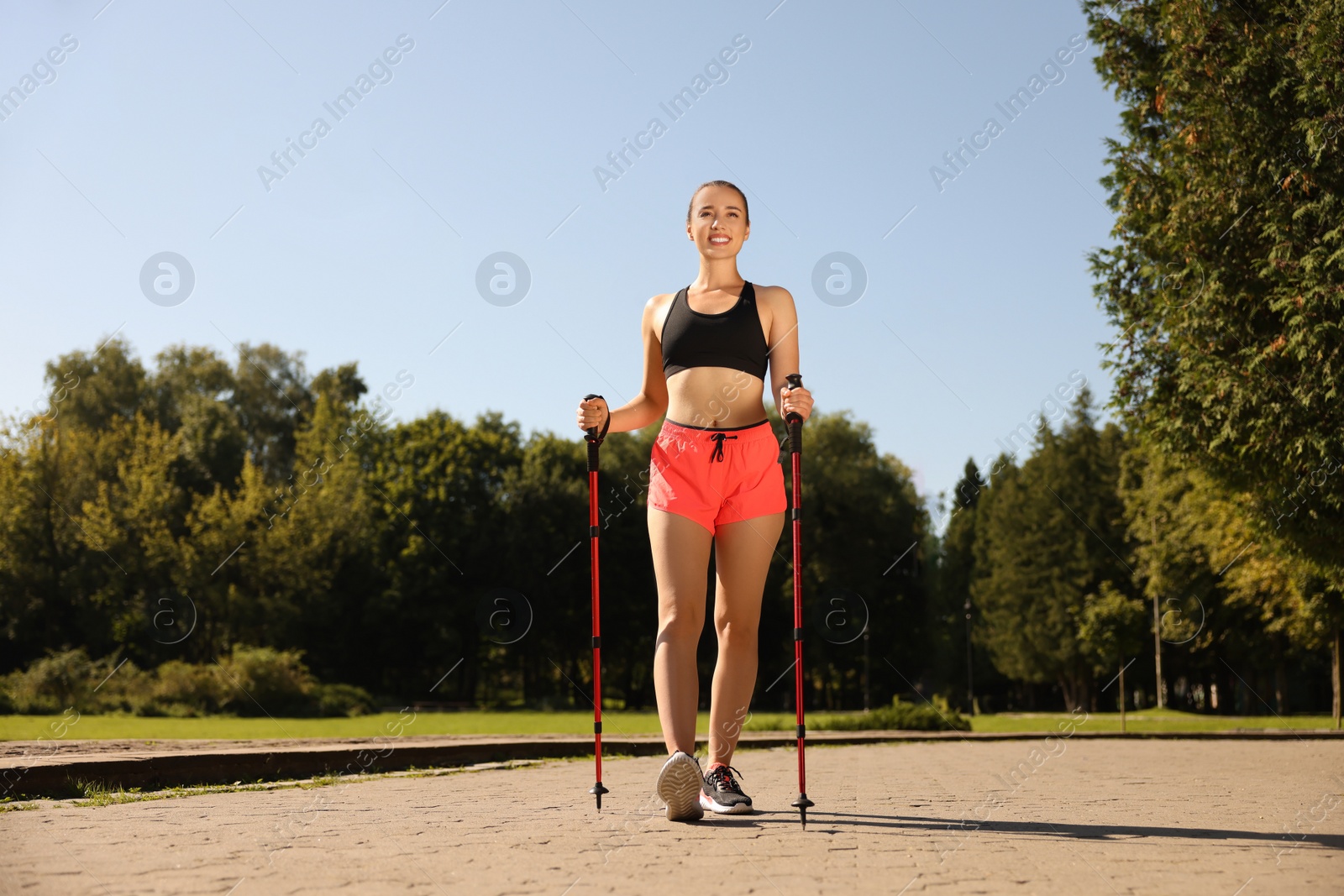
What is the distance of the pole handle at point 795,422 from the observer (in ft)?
18.2

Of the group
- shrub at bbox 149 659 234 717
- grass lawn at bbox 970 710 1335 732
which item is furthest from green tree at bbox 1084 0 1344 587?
shrub at bbox 149 659 234 717

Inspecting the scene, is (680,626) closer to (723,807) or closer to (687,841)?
(723,807)

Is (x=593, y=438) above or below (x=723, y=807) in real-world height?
above

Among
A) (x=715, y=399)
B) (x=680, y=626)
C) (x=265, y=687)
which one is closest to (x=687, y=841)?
(x=680, y=626)

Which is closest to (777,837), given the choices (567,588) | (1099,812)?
(1099,812)

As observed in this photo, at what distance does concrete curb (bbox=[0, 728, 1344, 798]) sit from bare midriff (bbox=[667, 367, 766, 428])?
4.23m

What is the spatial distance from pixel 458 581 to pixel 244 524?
12.4 meters

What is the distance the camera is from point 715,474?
5.62 metres

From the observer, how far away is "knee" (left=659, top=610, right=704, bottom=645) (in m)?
5.40

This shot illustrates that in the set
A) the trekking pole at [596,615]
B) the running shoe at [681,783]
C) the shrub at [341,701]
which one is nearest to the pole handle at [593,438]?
the trekking pole at [596,615]

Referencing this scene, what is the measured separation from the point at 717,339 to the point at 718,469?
2.22 feet

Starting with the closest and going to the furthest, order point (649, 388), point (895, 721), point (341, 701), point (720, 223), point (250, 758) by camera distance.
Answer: point (720, 223)
point (649, 388)
point (250, 758)
point (895, 721)
point (341, 701)

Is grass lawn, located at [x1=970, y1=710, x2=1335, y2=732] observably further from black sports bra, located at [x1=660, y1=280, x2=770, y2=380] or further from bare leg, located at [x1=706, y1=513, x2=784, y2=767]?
black sports bra, located at [x1=660, y1=280, x2=770, y2=380]

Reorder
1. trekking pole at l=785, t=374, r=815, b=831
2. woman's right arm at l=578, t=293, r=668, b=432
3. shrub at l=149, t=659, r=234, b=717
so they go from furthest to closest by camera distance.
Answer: shrub at l=149, t=659, r=234, b=717 < woman's right arm at l=578, t=293, r=668, b=432 < trekking pole at l=785, t=374, r=815, b=831
